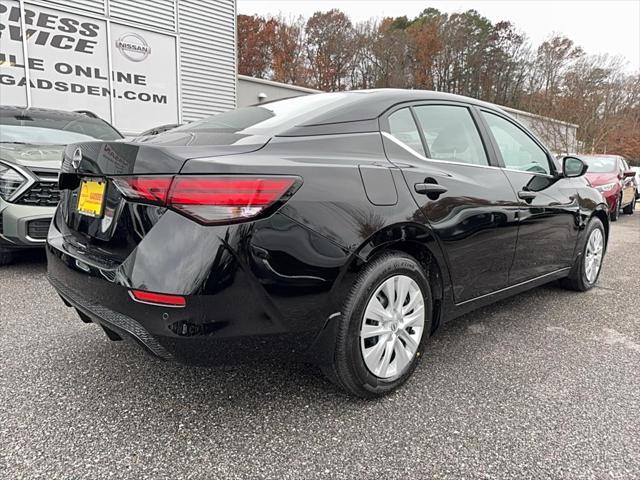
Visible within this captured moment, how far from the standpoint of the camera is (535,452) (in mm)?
1754

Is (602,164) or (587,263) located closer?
(587,263)

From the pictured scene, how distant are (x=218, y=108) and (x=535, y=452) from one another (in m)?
11.2

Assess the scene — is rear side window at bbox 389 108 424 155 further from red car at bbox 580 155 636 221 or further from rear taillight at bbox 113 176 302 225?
red car at bbox 580 155 636 221

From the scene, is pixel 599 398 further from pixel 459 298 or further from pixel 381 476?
pixel 381 476

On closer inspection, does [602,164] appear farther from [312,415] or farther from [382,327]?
[312,415]

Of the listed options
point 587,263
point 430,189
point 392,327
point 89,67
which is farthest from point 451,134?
point 89,67

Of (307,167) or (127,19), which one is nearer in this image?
(307,167)

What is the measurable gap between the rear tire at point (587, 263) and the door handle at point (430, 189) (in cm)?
207

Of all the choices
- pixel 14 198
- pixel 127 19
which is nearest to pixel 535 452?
pixel 14 198

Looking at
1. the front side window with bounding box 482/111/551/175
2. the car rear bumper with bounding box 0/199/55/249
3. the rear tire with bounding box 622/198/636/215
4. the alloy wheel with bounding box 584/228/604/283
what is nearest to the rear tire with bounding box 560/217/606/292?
the alloy wheel with bounding box 584/228/604/283

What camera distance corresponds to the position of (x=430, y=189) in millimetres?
2191

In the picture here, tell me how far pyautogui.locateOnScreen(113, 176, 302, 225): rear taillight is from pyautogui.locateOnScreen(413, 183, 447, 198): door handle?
794 millimetres

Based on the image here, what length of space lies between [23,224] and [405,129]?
315cm

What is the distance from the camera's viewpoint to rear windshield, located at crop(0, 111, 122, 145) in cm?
438
